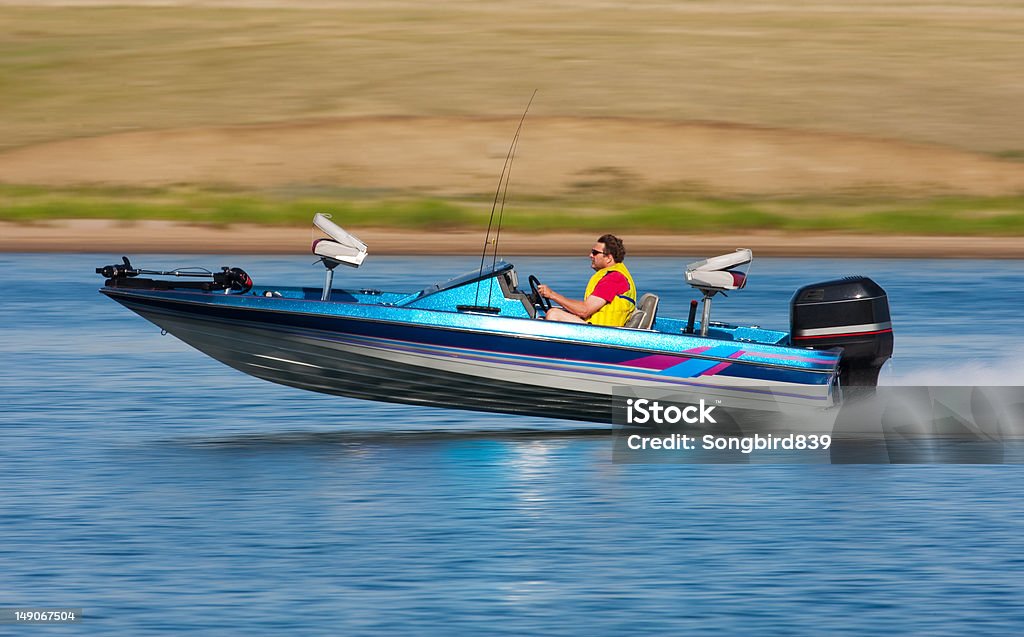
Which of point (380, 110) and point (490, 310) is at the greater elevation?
point (380, 110)

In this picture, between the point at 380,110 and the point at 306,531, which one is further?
the point at 380,110

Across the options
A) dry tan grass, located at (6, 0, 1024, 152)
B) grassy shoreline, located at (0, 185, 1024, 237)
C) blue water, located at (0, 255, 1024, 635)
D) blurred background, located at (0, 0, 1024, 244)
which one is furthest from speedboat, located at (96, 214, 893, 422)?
dry tan grass, located at (6, 0, 1024, 152)

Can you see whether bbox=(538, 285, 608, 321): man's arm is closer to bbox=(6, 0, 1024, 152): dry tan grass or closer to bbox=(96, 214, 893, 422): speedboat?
bbox=(96, 214, 893, 422): speedboat

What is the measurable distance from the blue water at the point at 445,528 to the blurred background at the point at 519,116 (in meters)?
20.3

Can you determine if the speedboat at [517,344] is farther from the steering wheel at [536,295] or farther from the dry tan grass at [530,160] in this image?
the dry tan grass at [530,160]

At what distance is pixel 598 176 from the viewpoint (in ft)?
120

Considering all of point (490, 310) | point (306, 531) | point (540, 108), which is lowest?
point (306, 531)

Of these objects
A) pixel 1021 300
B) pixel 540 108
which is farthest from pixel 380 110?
pixel 1021 300

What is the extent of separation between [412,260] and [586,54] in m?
20.2

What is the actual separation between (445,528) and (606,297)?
245cm

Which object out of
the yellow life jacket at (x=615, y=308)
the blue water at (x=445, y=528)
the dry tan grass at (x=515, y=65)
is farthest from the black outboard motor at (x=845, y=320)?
the dry tan grass at (x=515, y=65)

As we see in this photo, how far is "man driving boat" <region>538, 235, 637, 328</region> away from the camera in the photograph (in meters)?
11.5

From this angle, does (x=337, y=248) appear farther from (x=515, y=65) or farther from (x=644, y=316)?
(x=515, y=65)

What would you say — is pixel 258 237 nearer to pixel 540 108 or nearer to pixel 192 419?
pixel 540 108
